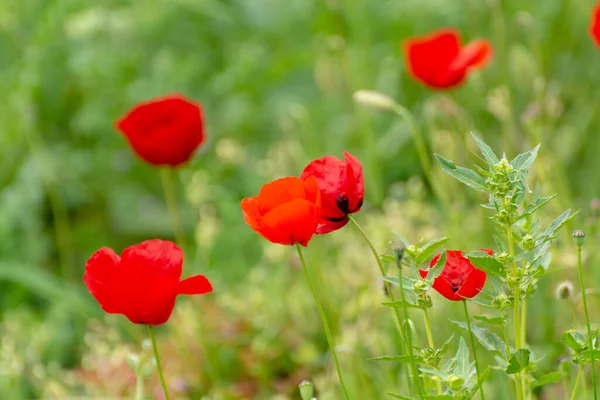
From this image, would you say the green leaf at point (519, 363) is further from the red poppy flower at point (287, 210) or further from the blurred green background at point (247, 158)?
the blurred green background at point (247, 158)

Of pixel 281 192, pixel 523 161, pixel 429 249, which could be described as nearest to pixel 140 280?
pixel 281 192

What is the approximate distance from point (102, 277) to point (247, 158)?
1.87 metres

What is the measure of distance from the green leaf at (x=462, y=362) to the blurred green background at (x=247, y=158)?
689 millimetres

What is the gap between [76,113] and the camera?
325cm

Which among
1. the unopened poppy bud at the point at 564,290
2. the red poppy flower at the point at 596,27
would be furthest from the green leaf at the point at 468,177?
the red poppy flower at the point at 596,27

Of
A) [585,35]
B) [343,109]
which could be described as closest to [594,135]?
[585,35]

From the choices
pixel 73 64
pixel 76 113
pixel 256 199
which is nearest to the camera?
pixel 256 199

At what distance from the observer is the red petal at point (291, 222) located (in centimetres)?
96

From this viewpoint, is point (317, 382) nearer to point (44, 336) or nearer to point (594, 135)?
point (44, 336)

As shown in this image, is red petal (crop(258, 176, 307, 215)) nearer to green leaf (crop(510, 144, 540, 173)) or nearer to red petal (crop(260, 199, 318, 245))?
red petal (crop(260, 199, 318, 245))

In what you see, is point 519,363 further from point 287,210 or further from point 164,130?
point 164,130

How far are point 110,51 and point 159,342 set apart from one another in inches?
42.1

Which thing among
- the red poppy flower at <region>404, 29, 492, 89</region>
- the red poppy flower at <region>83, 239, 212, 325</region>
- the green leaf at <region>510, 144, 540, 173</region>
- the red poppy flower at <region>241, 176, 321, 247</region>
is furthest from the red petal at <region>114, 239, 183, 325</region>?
the red poppy flower at <region>404, 29, 492, 89</region>

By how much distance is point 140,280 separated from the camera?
106 cm
